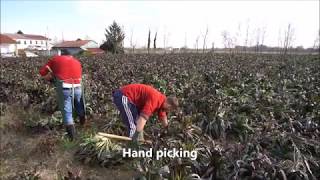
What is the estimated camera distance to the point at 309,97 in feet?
26.7

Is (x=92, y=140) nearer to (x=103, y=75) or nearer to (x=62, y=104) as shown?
(x=62, y=104)

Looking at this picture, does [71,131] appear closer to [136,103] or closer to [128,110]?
[128,110]

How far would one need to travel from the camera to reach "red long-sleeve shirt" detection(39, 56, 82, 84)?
6371mm

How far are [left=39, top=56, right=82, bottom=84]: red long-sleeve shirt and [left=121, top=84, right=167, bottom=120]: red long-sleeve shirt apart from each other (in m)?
1.56

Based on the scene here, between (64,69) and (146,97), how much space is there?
2070mm

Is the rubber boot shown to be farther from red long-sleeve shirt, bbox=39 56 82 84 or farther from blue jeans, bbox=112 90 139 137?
blue jeans, bbox=112 90 139 137

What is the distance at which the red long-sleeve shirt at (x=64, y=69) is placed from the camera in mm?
6371

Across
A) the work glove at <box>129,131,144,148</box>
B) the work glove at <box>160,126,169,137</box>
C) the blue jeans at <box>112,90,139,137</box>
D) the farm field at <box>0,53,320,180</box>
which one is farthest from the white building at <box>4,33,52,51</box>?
the work glove at <box>129,131,144,148</box>

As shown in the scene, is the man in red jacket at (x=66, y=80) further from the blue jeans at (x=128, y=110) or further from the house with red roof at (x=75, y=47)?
the blue jeans at (x=128, y=110)

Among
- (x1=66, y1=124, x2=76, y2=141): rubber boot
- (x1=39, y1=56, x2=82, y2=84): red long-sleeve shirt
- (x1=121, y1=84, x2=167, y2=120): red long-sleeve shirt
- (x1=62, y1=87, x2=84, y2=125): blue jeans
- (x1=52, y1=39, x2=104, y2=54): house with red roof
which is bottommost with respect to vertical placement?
(x1=66, y1=124, x2=76, y2=141): rubber boot

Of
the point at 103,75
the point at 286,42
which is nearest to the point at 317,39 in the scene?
the point at 286,42

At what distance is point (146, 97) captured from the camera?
501cm

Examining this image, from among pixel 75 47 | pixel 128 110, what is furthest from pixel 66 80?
pixel 75 47

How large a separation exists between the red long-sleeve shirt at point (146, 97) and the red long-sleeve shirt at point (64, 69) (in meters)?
1.56
